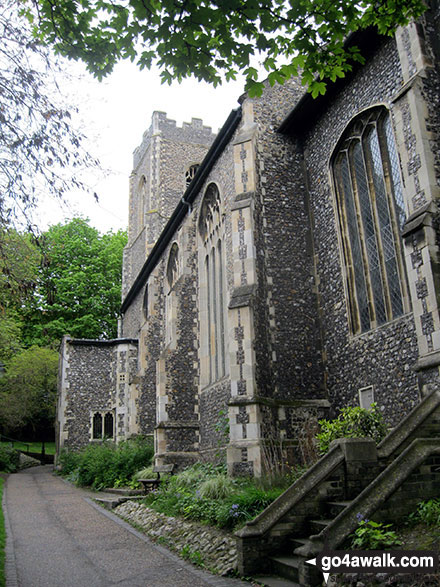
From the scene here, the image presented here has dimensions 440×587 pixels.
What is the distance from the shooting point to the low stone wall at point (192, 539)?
7461 mm

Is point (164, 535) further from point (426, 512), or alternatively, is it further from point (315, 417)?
point (426, 512)

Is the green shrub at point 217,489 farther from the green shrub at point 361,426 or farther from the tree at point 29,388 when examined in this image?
the tree at point 29,388

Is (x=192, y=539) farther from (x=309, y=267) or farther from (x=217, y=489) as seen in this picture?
(x=309, y=267)

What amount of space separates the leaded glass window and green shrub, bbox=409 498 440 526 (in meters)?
4.77

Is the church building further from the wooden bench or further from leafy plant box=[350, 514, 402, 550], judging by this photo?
leafy plant box=[350, 514, 402, 550]

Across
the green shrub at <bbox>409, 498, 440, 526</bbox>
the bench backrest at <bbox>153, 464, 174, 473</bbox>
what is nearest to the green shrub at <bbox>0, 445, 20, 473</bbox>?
the bench backrest at <bbox>153, 464, 174, 473</bbox>

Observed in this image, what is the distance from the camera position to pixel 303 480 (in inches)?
296

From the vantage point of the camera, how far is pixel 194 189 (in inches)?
738

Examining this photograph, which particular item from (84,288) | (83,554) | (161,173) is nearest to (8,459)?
(84,288)

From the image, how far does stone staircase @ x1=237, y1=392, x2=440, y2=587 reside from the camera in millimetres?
6172

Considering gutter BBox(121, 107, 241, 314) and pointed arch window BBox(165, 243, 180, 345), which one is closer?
gutter BBox(121, 107, 241, 314)

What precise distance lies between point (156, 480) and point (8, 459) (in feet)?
51.1

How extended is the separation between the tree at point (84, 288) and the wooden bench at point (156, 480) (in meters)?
21.3

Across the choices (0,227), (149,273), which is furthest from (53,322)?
(0,227)
